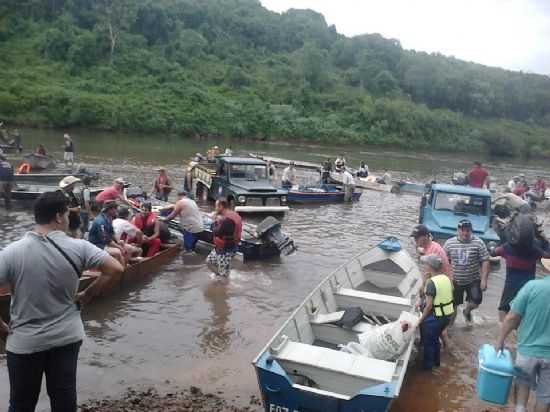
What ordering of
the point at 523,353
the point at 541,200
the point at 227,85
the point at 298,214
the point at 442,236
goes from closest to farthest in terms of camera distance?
the point at 523,353 < the point at 442,236 < the point at 298,214 < the point at 541,200 < the point at 227,85

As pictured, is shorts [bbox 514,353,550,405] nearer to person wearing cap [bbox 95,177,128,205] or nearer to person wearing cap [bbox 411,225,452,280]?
person wearing cap [bbox 411,225,452,280]

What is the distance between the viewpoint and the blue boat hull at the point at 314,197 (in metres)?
20.1

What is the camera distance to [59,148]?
109 ft

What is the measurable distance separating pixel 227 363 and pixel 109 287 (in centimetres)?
294

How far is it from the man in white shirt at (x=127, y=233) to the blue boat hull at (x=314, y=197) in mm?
10157

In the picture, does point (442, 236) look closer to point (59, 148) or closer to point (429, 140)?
point (59, 148)

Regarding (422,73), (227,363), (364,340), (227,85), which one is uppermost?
(422,73)

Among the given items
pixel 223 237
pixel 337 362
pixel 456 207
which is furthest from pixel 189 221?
pixel 456 207

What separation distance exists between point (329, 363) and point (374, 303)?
248cm

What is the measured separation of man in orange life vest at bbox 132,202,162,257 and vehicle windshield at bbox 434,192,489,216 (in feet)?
25.0

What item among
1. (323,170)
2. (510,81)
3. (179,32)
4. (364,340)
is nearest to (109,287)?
(364,340)

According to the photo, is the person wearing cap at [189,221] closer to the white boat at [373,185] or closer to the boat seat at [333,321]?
the boat seat at [333,321]

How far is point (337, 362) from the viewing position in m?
Result: 5.82

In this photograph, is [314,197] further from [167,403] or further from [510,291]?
[167,403]
